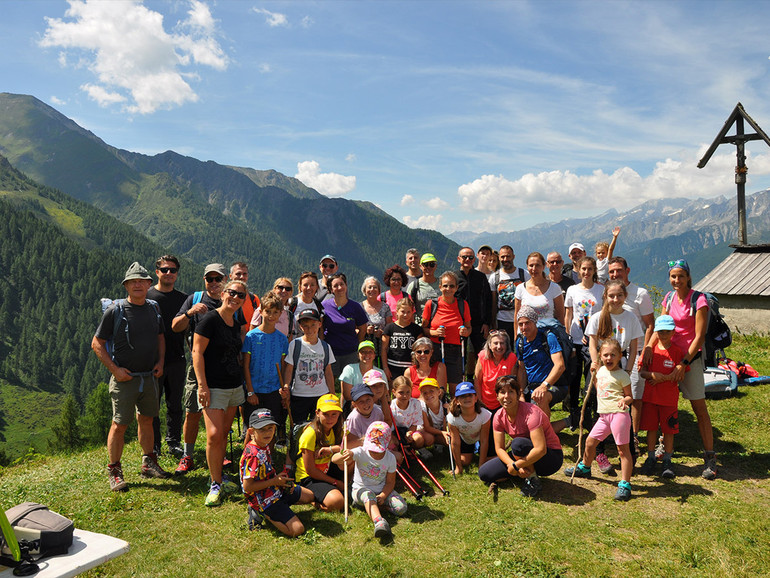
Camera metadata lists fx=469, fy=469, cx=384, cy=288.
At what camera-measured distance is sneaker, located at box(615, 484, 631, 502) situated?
6516 mm

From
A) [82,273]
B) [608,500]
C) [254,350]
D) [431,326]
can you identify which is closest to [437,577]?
[608,500]

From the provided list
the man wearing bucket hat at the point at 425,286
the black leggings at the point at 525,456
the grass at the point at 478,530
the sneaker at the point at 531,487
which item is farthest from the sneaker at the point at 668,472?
the man wearing bucket hat at the point at 425,286

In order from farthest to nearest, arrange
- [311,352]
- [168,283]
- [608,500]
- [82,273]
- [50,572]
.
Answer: [82,273] → [168,283] → [311,352] → [608,500] → [50,572]

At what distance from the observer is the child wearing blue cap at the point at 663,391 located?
7.14 metres

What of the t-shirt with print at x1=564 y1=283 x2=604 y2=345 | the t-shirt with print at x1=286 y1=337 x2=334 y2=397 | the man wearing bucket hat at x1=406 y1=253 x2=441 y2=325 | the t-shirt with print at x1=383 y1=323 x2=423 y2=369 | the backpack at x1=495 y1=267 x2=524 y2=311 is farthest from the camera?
the backpack at x1=495 y1=267 x2=524 y2=311

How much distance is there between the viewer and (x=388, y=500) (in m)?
6.56

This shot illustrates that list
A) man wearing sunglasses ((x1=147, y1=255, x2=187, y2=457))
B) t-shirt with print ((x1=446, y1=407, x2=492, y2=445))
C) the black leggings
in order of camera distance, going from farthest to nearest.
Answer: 1. man wearing sunglasses ((x1=147, y1=255, x2=187, y2=457))
2. t-shirt with print ((x1=446, y1=407, x2=492, y2=445))
3. the black leggings

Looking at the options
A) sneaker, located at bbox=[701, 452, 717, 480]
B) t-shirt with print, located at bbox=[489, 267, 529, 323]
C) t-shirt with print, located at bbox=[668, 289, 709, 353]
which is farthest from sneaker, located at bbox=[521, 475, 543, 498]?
t-shirt with print, located at bbox=[489, 267, 529, 323]

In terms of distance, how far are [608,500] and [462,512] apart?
2.09 metres

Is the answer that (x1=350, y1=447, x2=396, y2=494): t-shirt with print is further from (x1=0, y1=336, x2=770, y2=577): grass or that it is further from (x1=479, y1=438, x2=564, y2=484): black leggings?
(x1=479, y1=438, x2=564, y2=484): black leggings

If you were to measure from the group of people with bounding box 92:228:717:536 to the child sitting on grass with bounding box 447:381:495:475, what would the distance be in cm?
2

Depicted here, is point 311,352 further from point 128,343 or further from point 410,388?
point 128,343

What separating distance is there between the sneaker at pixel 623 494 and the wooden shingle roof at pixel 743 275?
1229cm

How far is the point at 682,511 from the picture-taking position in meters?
6.15
